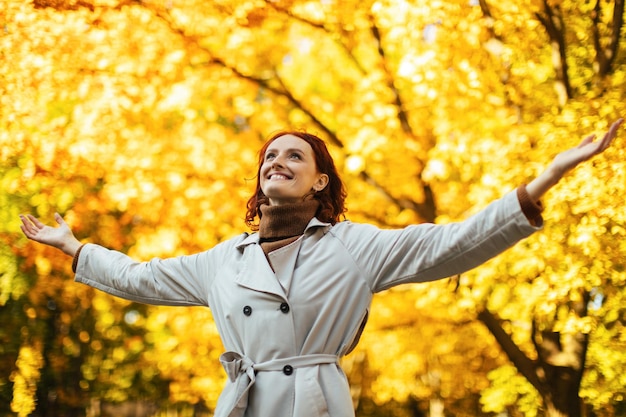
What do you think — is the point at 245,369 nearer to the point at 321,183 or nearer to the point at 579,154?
the point at 321,183

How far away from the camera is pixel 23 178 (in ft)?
20.4

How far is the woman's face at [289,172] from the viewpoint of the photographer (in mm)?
2441

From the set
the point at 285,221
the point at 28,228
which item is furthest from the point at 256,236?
the point at 28,228

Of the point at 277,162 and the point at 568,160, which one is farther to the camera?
the point at 277,162

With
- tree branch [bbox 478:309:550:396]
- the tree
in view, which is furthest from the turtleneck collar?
tree branch [bbox 478:309:550:396]

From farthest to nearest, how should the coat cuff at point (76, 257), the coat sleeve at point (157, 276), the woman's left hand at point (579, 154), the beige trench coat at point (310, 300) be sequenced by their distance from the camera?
1. the coat cuff at point (76, 257)
2. the coat sleeve at point (157, 276)
3. the beige trench coat at point (310, 300)
4. the woman's left hand at point (579, 154)

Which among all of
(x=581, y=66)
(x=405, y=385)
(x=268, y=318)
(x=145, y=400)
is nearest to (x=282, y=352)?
(x=268, y=318)

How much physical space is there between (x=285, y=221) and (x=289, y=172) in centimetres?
17

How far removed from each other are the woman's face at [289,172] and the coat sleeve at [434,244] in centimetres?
20

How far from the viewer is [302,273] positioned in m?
2.31

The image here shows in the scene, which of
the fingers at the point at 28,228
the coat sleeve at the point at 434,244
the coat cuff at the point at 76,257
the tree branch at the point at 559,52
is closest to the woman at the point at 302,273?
the coat sleeve at the point at 434,244

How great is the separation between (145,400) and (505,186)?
1146 centimetres

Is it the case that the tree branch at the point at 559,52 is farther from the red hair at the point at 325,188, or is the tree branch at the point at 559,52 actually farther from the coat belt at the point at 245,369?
the coat belt at the point at 245,369

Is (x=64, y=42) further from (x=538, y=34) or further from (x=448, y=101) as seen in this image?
(x=538, y=34)
